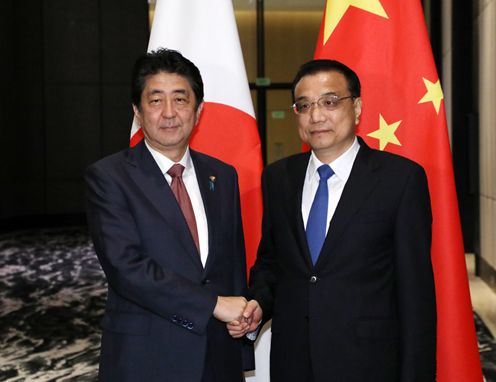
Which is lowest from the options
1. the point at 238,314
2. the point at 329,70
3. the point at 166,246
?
the point at 238,314

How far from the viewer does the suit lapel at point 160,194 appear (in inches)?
72.9

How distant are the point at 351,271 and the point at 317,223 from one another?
0.61 ft

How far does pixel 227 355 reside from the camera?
1976mm

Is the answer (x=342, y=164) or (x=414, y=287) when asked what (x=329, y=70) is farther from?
(x=414, y=287)

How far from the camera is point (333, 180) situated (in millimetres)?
1998

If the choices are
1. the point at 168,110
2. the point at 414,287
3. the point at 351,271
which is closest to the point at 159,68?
Answer: the point at 168,110

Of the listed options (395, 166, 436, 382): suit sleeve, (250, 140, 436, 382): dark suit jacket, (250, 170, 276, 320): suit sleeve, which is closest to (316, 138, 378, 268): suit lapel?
(250, 140, 436, 382): dark suit jacket

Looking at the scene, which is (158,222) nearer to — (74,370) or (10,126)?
(74,370)

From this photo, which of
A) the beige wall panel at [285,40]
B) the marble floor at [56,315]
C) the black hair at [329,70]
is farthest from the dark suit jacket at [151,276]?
the beige wall panel at [285,40]

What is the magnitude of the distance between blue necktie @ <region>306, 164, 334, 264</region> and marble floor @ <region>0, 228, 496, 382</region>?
8.20 feet

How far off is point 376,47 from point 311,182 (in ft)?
2.60

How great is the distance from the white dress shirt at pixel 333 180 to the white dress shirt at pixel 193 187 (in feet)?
1.05

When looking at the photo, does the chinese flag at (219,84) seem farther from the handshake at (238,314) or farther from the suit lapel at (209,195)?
the handshake at (238,314)

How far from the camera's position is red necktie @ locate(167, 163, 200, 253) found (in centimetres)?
191
